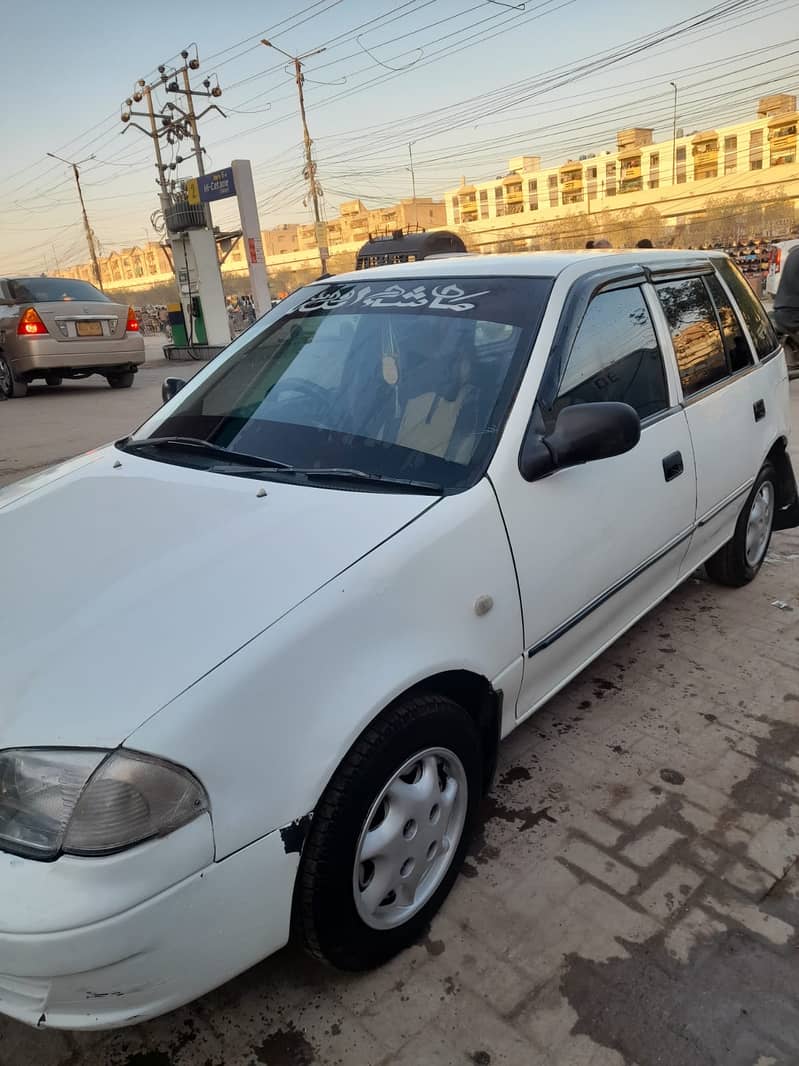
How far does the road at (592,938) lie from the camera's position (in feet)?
5.40

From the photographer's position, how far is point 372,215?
97500 mm

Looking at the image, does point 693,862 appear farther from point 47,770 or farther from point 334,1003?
point 47,770

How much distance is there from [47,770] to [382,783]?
68cm

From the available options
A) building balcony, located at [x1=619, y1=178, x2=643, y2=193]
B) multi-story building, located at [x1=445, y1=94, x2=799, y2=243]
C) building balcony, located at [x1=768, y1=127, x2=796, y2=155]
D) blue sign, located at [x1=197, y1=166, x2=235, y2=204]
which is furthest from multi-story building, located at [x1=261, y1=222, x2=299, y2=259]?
blue sign, located at [x1=197, y1=166, x2=235, y2=204]

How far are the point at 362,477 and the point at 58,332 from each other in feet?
32.9

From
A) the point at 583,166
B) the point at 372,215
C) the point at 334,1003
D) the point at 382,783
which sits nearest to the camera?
the point at 382,783

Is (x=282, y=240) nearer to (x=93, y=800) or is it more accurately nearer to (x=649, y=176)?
(x=649, y=176)

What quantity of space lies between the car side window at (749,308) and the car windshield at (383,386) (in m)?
1.58

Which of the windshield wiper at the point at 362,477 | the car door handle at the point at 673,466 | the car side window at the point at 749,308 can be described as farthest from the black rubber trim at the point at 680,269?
the windshield wiper at the point at 362,477

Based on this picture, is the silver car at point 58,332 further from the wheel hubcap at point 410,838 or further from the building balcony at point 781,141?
the building balcony at point 781,141

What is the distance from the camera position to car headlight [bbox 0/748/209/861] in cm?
130

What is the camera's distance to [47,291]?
1060 centimetres

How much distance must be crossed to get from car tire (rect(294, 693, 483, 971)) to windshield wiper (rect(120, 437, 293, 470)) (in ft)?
2.82

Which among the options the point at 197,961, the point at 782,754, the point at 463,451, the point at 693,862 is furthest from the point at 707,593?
the point at 197,961
